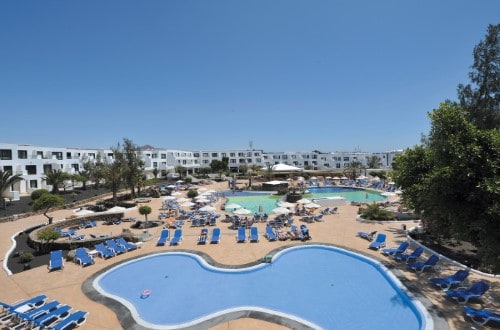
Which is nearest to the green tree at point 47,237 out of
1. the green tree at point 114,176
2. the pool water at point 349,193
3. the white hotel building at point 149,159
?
the green tree at point 114,176

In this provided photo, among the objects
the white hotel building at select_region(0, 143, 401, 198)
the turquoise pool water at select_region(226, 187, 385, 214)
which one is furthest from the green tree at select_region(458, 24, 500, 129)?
the white hotel building at select_region(0, 143, 401, 198)

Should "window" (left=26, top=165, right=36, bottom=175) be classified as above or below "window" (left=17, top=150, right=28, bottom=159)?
below

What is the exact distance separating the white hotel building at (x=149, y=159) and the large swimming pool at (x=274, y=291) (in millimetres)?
32097

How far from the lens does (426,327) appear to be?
25.9 feet

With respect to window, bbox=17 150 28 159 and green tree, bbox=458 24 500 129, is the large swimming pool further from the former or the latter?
window, bbox=17 150 28 159

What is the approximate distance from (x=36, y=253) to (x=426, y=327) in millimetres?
18258

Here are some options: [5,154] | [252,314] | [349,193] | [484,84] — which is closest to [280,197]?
[349,193]

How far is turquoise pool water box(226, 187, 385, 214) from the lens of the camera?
3238 centimetres

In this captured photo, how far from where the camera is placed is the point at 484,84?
61.8ft

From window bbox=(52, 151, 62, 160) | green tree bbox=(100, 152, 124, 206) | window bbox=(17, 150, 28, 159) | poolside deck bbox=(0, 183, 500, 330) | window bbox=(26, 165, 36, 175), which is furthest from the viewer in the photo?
window bbox=(52, 151, 62, 160)

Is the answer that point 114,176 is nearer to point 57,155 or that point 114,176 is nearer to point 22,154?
point 22,154

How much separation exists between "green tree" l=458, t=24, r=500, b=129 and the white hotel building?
43.5 m

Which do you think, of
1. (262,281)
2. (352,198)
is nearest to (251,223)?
(262,281)

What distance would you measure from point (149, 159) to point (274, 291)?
62.8 meters
